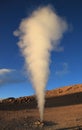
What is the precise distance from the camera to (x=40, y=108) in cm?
2369

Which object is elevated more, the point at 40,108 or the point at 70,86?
the point at 70,86

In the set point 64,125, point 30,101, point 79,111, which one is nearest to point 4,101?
point 30,101

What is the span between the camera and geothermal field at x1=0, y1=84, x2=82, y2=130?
20094 mm

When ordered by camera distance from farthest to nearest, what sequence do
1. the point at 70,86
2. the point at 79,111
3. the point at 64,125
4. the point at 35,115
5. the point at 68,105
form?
the point at 70,86 < the point at 68,105 < the point at 79,111 < the point at 35,115 < the point at 64,125

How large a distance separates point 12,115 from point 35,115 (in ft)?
5.27

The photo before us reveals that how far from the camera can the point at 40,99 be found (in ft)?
76.6

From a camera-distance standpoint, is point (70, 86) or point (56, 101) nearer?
point (56, 101)

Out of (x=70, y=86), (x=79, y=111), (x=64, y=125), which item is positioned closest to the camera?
(x=64, y=125)

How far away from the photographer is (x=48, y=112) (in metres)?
24.0

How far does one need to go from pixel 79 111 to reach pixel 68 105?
5.86ft

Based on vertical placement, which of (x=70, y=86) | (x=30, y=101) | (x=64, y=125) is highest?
(x=70, y=86)

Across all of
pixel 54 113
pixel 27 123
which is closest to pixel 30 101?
pixel 54 113

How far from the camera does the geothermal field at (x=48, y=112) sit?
20094 millimetres

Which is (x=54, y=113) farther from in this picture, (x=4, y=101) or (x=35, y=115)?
(x=4, y=101)
